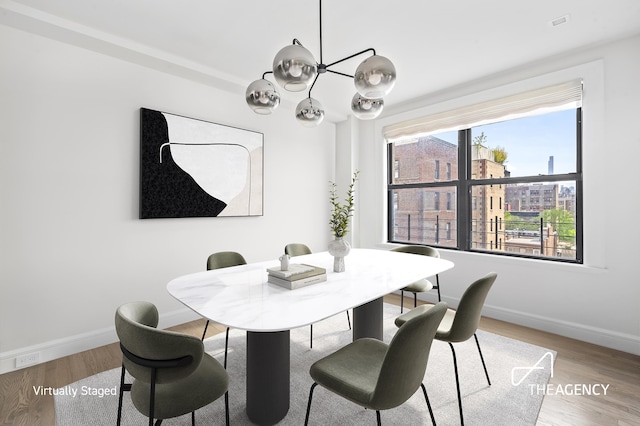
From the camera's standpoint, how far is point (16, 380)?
2.16m

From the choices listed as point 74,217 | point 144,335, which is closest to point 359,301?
point 144,335

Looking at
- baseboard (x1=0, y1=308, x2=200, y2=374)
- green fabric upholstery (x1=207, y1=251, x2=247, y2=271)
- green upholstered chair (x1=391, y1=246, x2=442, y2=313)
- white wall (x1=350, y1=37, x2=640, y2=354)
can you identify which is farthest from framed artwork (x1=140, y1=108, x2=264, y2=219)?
white wall (x1=350, y1=37, x2=640, y2=354)

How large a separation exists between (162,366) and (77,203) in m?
2.09

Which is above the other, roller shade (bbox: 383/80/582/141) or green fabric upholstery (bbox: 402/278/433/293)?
roller shade (bbox: 383/80/582/141)

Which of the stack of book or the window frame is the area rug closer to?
the stack of book

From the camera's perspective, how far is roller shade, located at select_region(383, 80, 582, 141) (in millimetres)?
2898

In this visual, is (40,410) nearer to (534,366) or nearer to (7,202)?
(7,202)

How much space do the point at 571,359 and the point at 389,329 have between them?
1.43 m

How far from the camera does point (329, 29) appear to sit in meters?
2.44

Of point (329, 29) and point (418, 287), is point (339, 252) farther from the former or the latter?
point (329, 29)

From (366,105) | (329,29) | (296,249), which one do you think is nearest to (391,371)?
(366,105)

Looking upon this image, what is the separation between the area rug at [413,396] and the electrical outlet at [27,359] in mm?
563

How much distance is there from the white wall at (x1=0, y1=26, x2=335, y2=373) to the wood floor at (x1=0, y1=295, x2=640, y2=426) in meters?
0.22

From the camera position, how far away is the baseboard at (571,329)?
8.51 ft
